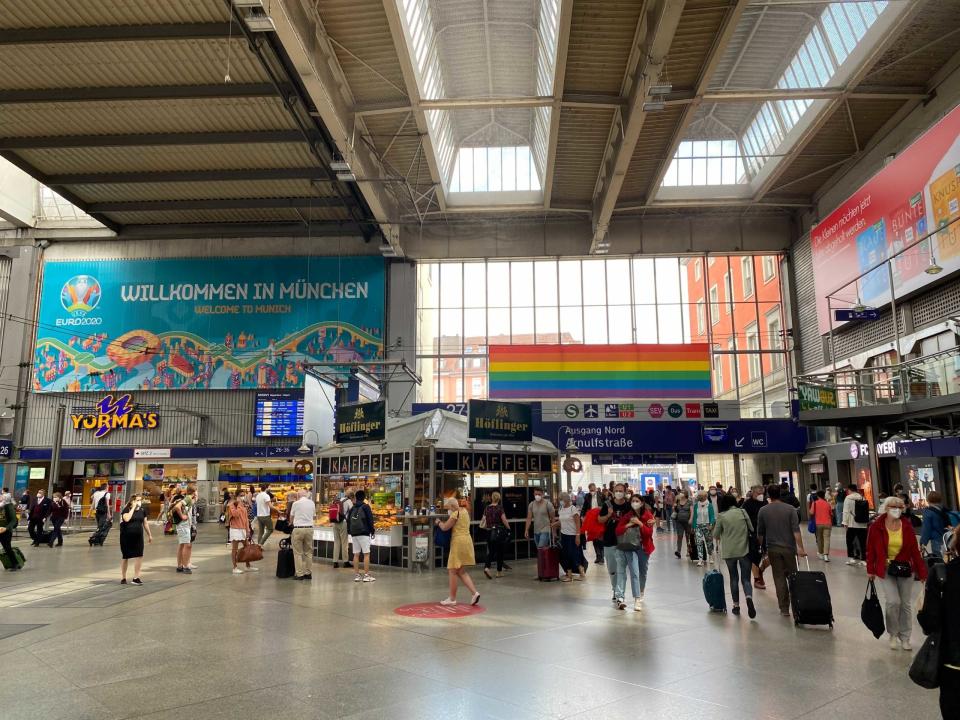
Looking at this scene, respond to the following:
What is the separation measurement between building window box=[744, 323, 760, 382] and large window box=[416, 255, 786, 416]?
1.7 inches

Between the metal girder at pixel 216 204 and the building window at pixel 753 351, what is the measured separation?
18380 mm

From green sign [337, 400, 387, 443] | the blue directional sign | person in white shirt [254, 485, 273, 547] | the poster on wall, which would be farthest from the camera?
the blue directional sign

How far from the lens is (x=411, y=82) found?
703 inches

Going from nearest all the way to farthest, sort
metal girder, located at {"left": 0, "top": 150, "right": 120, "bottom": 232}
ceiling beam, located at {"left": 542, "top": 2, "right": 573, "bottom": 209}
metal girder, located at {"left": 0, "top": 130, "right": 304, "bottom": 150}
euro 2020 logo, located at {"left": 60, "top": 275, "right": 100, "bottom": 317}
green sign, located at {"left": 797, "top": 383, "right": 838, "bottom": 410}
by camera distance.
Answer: ceiling beam, located at {"left": 542, "top": 2, "right": 573, "bottom": 209} < green sign, located at {"left": 797, "top": 383, "right": 838, "bottom": 410} < metal girder, located at {"left": 0, "top": 130, "right": 304, "bottom": 150} < metal girder, located at {"left": 0, "top": 150, "right": 120, "bottom": 232} < euro 2020 logo, located at {"left": 60, "top": 275, "right": 100, "bottom": 317}

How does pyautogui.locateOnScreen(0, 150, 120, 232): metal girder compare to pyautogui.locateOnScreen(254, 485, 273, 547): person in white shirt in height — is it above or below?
above

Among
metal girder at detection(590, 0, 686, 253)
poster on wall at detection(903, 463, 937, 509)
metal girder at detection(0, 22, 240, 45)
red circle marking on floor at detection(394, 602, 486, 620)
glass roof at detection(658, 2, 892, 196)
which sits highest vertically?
glass roof at detection(658, 2, 892, 196)

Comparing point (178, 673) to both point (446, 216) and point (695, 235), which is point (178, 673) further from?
point (695, 235)

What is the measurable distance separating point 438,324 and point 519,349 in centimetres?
433

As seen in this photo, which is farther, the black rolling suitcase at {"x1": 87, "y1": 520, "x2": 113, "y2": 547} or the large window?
the large window

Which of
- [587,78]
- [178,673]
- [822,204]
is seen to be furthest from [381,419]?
[822,204]

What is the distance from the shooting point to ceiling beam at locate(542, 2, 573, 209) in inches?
607

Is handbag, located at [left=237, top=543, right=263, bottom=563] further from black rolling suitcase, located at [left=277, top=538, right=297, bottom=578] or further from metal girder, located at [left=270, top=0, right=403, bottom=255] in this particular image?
metal girder, located at [left=270, top=0, right=403, bottom=255]

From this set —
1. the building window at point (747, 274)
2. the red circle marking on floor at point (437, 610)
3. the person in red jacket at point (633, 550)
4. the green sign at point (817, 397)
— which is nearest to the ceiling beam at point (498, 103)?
the green sign at point (817, 397)

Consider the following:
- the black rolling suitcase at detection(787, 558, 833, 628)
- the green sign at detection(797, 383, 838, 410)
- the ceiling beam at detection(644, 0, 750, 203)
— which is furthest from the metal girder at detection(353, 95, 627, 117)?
the black rolling suitcase at detection(787, 558, 833, 628)
